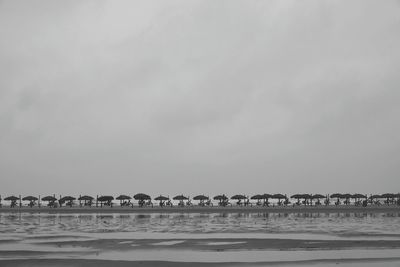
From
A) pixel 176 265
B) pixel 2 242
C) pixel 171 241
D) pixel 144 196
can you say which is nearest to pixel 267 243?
pixel 171 241

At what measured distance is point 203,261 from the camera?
16531 millimetres

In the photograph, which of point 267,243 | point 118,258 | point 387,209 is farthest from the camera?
point 387,209

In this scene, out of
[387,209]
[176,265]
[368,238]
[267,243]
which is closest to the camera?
[176,265]

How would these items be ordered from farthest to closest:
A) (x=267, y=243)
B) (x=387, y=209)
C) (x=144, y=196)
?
1. (x=144, y=196)
2. (x=387, y=209)
3. (x=267, y=243)

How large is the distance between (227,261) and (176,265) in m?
2.01

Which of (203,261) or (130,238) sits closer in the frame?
(203,261)

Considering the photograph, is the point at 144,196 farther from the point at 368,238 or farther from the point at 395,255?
the point at 395,255

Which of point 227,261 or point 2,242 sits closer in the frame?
point 227,261

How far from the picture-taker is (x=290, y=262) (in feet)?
52.7

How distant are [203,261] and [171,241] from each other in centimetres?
694

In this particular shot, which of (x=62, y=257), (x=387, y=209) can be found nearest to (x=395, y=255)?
(x=62, y=257)

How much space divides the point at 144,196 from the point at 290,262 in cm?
5922

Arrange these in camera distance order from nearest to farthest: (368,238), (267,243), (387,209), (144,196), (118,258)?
(118,258)
(267,243)
(368,238)
(387,209)
(144,196)

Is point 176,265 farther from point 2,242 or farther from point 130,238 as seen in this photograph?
point 2,242
